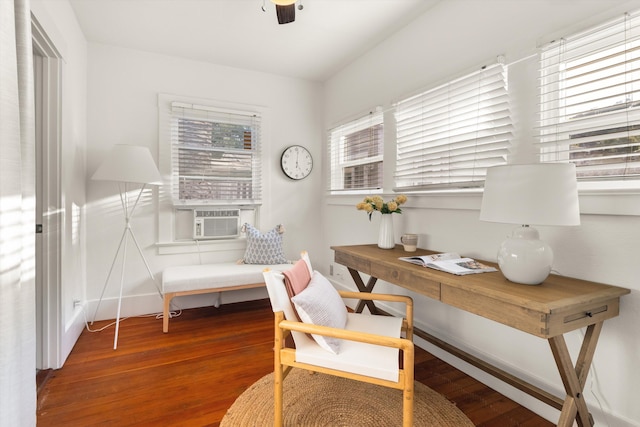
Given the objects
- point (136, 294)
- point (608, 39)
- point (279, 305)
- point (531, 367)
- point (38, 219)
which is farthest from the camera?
point (136, 294)

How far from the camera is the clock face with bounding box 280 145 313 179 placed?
3949 millimetres

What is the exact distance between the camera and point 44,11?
1922 millimetres

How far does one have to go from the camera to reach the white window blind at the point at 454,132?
204 centimetres

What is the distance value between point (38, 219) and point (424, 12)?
3.18 m

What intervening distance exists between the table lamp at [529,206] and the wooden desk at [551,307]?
0.33 ft

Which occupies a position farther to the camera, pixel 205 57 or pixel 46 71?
pixel 205 57

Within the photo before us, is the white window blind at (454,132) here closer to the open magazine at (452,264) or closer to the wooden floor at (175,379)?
the open magazine at (452,264)

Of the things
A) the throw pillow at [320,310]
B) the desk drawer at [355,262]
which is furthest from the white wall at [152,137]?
the throw pillow at [320,310]

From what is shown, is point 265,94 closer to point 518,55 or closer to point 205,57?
point 205,57

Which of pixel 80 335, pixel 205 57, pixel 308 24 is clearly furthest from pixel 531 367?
pixel 205 57

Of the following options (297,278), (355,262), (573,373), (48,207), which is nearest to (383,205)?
(355,262)

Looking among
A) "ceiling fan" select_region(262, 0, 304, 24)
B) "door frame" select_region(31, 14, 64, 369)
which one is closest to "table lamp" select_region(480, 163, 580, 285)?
"ceiling fan" select_region(262, 0, 304, 24)

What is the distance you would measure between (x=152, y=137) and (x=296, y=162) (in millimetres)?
1591

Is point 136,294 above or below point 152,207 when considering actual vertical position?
below
